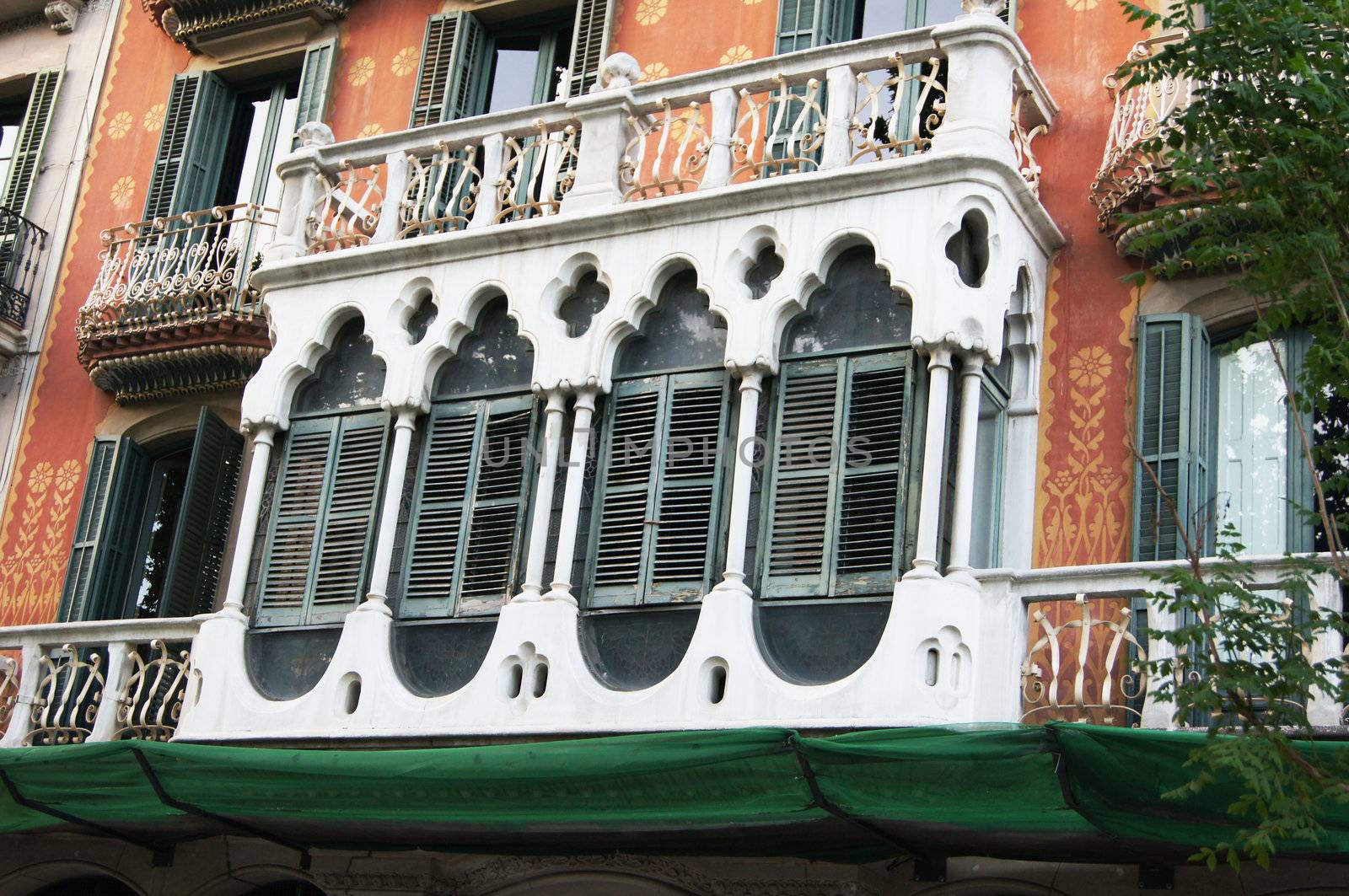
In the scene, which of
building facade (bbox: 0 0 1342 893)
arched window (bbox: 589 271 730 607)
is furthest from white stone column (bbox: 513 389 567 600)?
arched window (bbox: 589 271 730 607)

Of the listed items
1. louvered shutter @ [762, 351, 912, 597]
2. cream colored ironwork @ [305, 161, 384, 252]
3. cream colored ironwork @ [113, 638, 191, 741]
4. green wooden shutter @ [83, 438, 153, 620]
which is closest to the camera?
louvered shutter @ [762, 351, 912, 597]

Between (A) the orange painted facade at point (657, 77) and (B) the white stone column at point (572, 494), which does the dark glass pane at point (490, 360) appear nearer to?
(B) the white stone column at point (572, 494)

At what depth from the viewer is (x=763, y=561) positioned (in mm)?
11086

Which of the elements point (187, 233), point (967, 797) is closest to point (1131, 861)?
point (967, 797)

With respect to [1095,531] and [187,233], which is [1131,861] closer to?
[1095,531]

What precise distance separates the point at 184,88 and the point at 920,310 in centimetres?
907

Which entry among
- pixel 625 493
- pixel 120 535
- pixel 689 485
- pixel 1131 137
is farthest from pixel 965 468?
pixel 120 535

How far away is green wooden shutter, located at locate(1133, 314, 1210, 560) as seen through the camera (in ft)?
37.3

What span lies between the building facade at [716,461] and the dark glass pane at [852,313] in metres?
0.03

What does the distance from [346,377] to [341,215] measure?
52.6 inches

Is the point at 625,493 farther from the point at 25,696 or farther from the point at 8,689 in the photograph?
the point at 8,689

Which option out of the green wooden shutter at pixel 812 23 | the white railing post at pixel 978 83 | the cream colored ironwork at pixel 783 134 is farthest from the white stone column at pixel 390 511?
the green wooden shutter at pixel 812 23

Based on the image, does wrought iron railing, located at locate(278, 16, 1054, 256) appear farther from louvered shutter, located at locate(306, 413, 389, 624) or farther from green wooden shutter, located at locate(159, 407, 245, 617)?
green wooden shutter, located at locate(159, 407, 245, 617)

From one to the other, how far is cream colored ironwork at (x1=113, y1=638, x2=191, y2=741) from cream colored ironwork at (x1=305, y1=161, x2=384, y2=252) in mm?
3047
